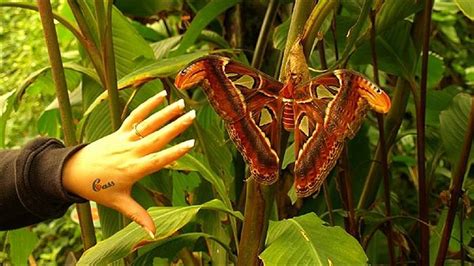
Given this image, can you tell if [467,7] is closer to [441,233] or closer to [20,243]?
[441,233]

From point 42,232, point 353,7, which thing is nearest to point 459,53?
point 353,7

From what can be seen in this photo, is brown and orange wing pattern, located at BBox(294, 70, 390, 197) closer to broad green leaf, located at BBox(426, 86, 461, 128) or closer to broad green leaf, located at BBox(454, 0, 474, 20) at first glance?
broad green leaf, located at BBox(454, 0, 474, 20)

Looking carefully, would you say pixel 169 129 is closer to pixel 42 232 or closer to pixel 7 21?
pixel 42 232

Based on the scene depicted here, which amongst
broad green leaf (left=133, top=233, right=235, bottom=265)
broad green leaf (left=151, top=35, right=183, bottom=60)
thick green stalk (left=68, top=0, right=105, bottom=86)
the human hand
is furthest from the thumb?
broad green leaf (left=151, top=35, right=183, bottom=60)

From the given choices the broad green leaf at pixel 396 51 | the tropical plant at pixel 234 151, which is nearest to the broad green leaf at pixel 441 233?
the tropical plant at pixel 234 151

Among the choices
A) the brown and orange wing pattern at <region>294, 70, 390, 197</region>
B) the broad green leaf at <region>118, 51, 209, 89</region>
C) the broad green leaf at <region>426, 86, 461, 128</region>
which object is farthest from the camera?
the broad green leaf at <region>426, 86, 461, 128</region>
